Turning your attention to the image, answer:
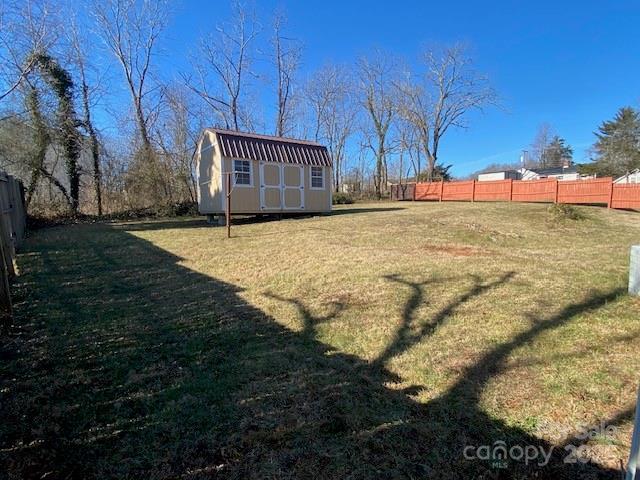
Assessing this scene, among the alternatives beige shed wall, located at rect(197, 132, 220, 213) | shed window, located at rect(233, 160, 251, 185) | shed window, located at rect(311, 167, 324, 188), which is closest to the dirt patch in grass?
shed window, located at rect(233, 160, 251, 185)

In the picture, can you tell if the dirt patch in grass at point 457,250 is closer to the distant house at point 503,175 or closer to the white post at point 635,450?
the white post at point 635,450

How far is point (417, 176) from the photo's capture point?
3650 centimetres

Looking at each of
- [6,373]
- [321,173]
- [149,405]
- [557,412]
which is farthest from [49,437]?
[321,173]

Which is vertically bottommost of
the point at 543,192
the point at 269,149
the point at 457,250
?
the point at 457,250

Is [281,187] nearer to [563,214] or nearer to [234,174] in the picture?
[234,174]

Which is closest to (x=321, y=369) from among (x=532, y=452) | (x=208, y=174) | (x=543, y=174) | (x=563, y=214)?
(x=532, y=452)

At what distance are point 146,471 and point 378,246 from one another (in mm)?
5793

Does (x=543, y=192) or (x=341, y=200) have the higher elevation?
(x=543, y=192)

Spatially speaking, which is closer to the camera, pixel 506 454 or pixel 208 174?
pixel 506 454

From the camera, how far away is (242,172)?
12039mm

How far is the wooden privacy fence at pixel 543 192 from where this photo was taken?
1534 centimetres

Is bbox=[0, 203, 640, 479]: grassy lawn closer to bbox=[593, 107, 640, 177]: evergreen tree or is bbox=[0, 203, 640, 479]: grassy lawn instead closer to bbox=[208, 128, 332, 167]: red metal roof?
bbox=[208, 128, 332, 167]: red metal roof

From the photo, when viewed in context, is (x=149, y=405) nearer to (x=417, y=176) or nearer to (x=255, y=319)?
(x=255, y=319)

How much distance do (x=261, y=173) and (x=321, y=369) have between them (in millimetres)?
10382
